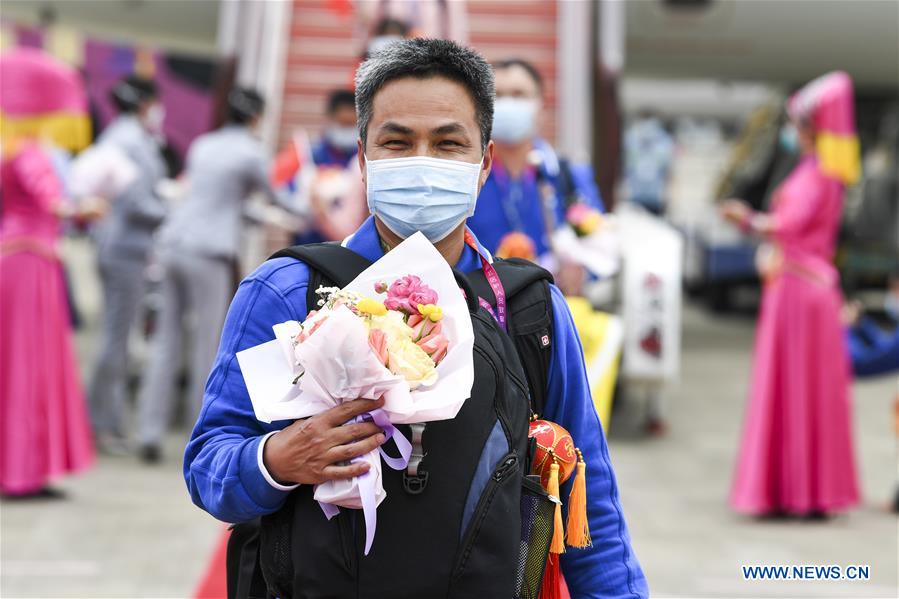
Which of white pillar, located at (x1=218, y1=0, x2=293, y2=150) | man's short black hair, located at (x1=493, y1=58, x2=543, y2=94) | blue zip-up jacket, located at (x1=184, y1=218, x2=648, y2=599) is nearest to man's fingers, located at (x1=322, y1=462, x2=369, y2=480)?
blue zip-up jacket, located at (x1=184, y1=218, x2=648, y2=599)

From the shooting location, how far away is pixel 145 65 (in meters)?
20.9

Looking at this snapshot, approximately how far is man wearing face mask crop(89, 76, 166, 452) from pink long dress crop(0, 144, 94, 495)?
1.08 metres

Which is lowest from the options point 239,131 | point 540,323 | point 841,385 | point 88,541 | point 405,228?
point 88,541

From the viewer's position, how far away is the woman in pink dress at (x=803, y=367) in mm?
6344

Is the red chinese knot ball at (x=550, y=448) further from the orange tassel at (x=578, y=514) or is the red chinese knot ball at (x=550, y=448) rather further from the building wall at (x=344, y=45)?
the building wall at (x=344, y=45)

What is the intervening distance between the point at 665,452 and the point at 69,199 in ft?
14.1

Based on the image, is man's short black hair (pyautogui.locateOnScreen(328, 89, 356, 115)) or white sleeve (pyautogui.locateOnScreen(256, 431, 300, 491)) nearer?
white sleeve (pyautogui.locateOnScreen(256, 431, 300, 491))

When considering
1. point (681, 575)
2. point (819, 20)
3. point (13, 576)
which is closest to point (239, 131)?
point (13, 576)

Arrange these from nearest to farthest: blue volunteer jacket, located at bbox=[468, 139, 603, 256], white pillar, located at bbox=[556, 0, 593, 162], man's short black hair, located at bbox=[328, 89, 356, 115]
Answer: blue volunteer jacket, located at bbox=[468, 139, 603, 256], man's short black hair, located at bbox=[328, 89, 356, 115], white pillar, located at bbox=[556, 0, 593, 162]

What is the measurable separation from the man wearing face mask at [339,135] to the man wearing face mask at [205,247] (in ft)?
1.29

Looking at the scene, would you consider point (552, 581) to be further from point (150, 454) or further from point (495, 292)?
point (150, 454)

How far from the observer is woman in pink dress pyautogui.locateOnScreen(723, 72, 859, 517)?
6.34 meters

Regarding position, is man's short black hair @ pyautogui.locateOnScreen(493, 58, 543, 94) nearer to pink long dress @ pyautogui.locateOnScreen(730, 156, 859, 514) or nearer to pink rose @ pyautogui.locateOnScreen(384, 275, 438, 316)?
pink long dress @ pyautogui.locateOnScreen(730, 156, 859, 514)

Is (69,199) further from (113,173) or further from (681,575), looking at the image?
(681,575)
